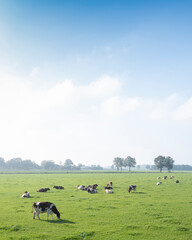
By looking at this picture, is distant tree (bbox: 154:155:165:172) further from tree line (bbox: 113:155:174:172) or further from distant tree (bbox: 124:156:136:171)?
distant tree (bbox: 124:156:136:171)

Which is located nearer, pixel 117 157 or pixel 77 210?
pixel 77 210

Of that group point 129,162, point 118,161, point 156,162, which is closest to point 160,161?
point 156,162

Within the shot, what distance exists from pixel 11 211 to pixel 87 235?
30.7 feet

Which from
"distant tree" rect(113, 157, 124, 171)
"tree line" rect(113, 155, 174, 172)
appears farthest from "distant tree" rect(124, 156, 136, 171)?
"distant tree" rect(113, 157, 124, 171)

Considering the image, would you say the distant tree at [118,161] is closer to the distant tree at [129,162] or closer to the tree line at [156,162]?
the tree line at [156,162]

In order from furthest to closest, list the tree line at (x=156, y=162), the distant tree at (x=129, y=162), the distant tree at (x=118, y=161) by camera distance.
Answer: the distant tree at (x=118, y=161) → the distant tree at (x=129, y=162) → the tree line at (x=156, y=162)

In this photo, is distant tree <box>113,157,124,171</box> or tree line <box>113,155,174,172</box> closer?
tree line <box>113,155,174,172</box>

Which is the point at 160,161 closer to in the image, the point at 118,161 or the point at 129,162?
the point at 129,162

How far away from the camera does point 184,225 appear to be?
14930mm

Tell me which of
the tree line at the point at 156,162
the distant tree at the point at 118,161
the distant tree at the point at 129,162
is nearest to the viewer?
the tree line at the point at 156,162

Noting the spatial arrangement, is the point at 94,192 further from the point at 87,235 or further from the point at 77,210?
the point at 87,235

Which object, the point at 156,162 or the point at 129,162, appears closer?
the point at 156,162

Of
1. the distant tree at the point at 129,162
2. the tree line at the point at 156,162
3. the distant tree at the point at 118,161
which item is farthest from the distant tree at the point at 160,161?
the distant tree at the point at 118,161

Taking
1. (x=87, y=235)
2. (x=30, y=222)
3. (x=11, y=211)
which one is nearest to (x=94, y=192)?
(x=11, y=211)
